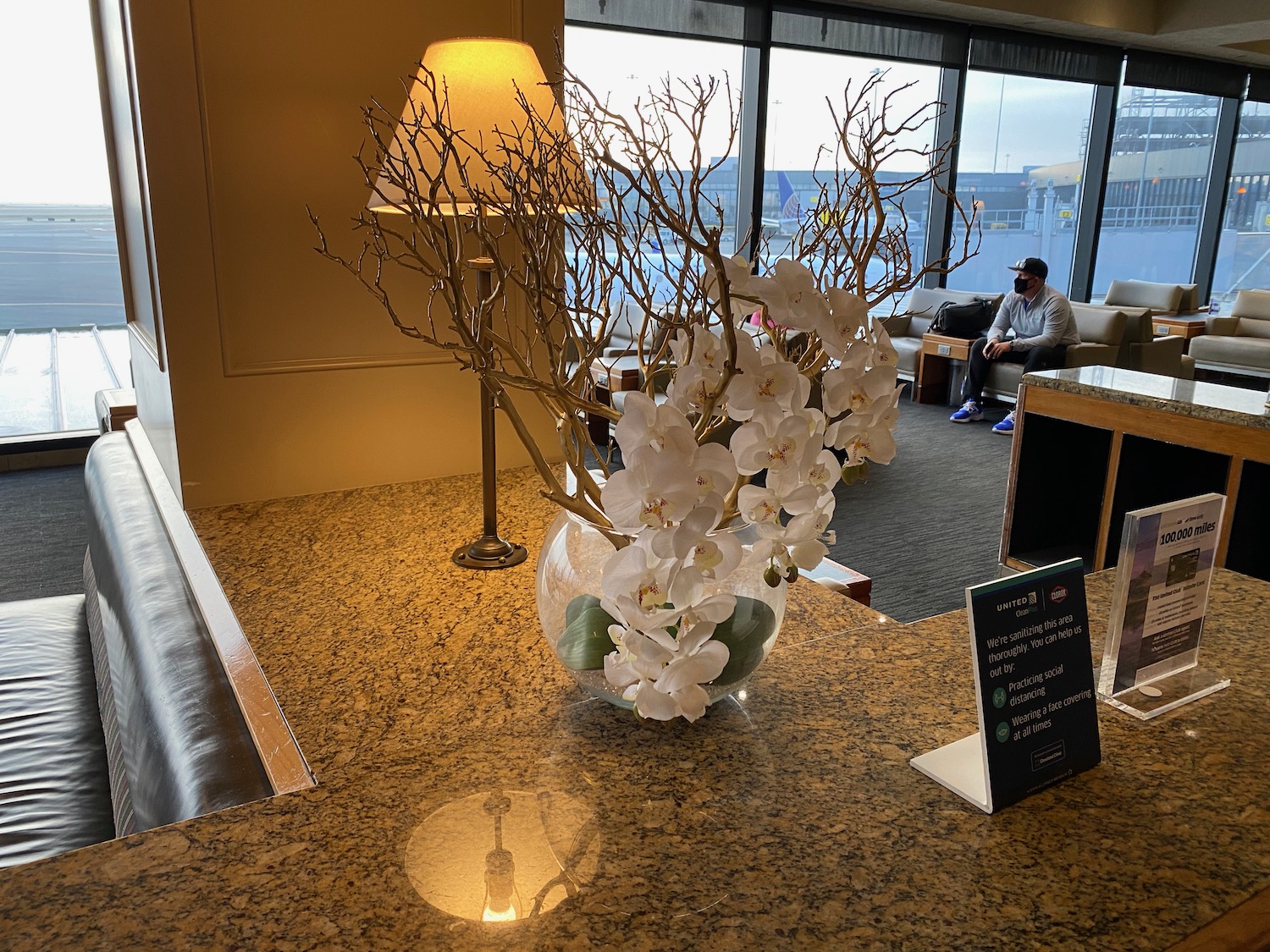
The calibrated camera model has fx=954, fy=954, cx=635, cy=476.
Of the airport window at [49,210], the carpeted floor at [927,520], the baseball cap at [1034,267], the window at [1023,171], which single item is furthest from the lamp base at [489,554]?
the window at [1023,171]

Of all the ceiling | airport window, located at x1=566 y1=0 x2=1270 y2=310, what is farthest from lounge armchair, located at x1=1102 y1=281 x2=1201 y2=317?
the ceiling

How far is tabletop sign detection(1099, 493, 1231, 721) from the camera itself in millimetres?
1016

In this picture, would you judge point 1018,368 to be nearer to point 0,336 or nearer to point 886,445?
point 886,445

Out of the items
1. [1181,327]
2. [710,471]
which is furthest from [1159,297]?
[710,471]

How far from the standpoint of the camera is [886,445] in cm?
86

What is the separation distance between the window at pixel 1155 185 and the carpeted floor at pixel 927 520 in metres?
4.77

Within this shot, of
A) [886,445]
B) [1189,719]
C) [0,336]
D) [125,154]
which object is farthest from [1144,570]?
[0,336]

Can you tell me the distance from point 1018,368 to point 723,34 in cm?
328

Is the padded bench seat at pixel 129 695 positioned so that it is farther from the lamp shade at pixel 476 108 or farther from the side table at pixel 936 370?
the side table at pixel 936 370

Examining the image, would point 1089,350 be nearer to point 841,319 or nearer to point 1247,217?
point 1247,217

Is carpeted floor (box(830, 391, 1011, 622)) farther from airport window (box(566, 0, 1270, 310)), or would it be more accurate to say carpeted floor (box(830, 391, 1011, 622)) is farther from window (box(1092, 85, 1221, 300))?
window (box(1092, 85, 1221, 300))

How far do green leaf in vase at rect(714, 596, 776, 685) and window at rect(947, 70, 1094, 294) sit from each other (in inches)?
342

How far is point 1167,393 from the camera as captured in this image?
2.88 metres

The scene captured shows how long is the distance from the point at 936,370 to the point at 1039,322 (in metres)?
1.01
